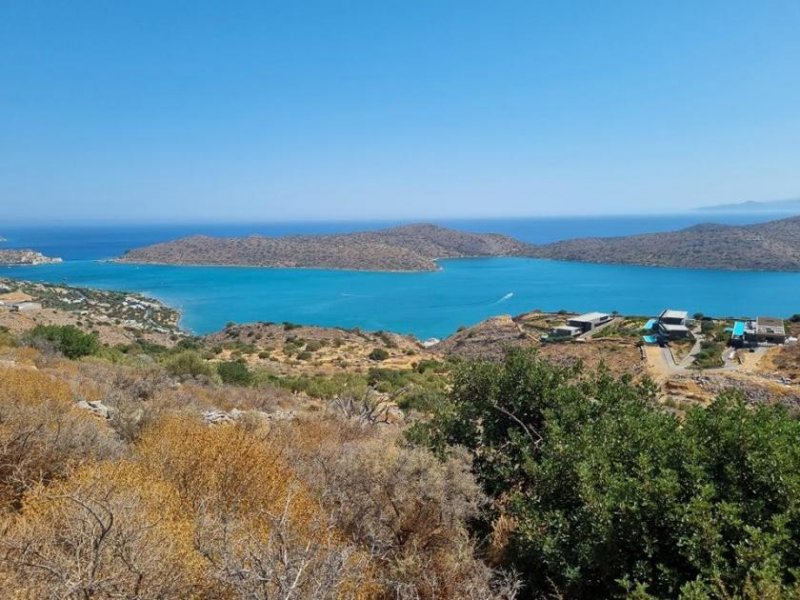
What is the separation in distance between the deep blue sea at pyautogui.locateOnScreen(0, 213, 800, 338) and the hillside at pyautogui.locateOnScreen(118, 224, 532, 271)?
772 cm

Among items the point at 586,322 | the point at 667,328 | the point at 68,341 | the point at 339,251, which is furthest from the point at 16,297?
the point at 339,251

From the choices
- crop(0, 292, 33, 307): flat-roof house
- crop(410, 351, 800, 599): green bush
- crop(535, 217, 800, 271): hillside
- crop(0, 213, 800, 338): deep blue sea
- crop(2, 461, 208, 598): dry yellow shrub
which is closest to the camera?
crop(2, 461, 208, 598): dry yellow shrub

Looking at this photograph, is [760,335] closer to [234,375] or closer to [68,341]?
[234,375]

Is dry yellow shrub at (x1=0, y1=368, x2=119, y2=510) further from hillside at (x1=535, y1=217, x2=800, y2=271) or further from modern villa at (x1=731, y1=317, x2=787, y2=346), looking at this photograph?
hillside at (x1=535, y1=217, x2=800, y2=271)

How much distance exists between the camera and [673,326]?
142 feet

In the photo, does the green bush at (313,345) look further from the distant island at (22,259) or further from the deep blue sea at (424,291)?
the distant island at (22,259)

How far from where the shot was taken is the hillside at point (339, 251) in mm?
136875

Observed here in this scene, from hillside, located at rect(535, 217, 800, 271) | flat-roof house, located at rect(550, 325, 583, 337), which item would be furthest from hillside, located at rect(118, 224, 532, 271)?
A: flat-roof house, located at rect(550, 325, 583, 337)

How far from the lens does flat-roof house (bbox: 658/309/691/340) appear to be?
41.1m

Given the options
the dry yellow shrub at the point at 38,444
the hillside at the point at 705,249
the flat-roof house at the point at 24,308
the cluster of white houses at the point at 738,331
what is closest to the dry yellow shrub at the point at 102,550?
the dry yellow shrub at the point at 38,444

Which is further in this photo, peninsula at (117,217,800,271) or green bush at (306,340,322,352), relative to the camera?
peninsula at (117,217,800,271)

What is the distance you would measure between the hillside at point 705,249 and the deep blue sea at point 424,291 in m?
7.10

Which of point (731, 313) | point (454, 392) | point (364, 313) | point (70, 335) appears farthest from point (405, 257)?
point (454, 392)

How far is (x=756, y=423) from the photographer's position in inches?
208
